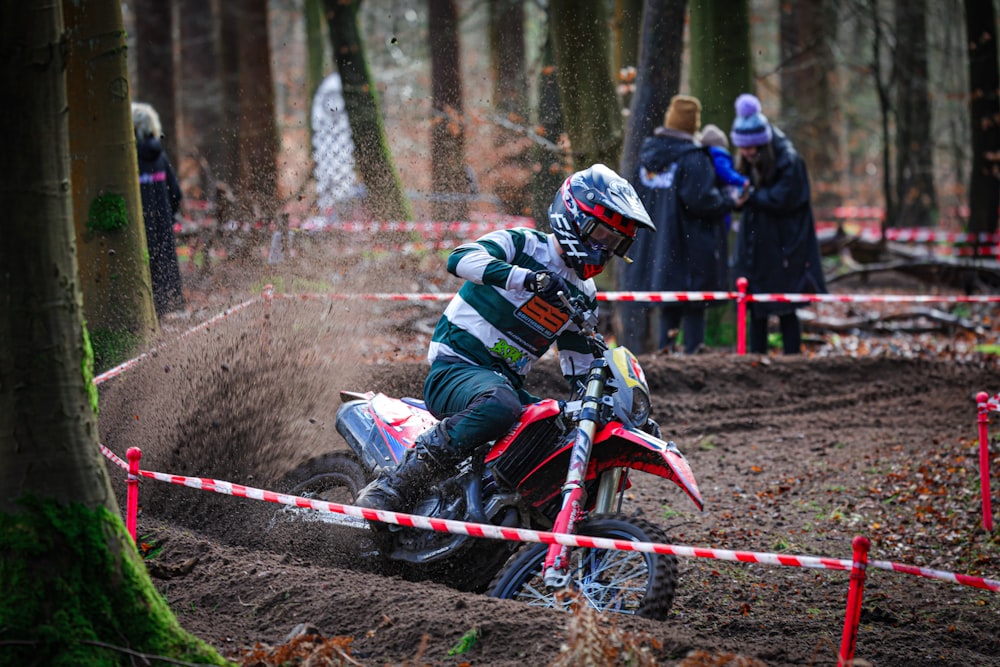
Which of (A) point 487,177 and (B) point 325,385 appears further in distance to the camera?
(A) point 487,177

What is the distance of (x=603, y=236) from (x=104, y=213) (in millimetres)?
4811

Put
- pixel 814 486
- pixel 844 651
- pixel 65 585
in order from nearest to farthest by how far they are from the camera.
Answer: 1. pixel 65 585
2. pixel 844 651
3. pixel 814 486

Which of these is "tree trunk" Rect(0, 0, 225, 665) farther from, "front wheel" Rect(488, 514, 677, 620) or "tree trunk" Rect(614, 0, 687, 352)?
"tree trunk" Rect(614, 0, 687, 352)

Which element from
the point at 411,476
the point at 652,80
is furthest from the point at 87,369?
the point at 652,80

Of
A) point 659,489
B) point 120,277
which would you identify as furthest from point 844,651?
point 120,277

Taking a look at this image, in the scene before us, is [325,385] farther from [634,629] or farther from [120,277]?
[634,629]

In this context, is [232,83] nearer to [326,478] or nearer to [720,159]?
[720,159]

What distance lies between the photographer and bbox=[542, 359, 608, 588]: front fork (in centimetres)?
473

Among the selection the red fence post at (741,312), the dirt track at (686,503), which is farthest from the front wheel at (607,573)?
the red fence post at (741,312)

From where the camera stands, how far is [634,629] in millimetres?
4410

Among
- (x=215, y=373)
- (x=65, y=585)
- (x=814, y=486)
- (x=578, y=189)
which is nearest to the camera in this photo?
(x=65, y=585)

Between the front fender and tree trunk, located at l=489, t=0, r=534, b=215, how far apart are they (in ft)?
20.4

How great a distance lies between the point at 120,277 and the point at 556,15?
5.56m

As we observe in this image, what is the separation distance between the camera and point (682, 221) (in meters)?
10.8
